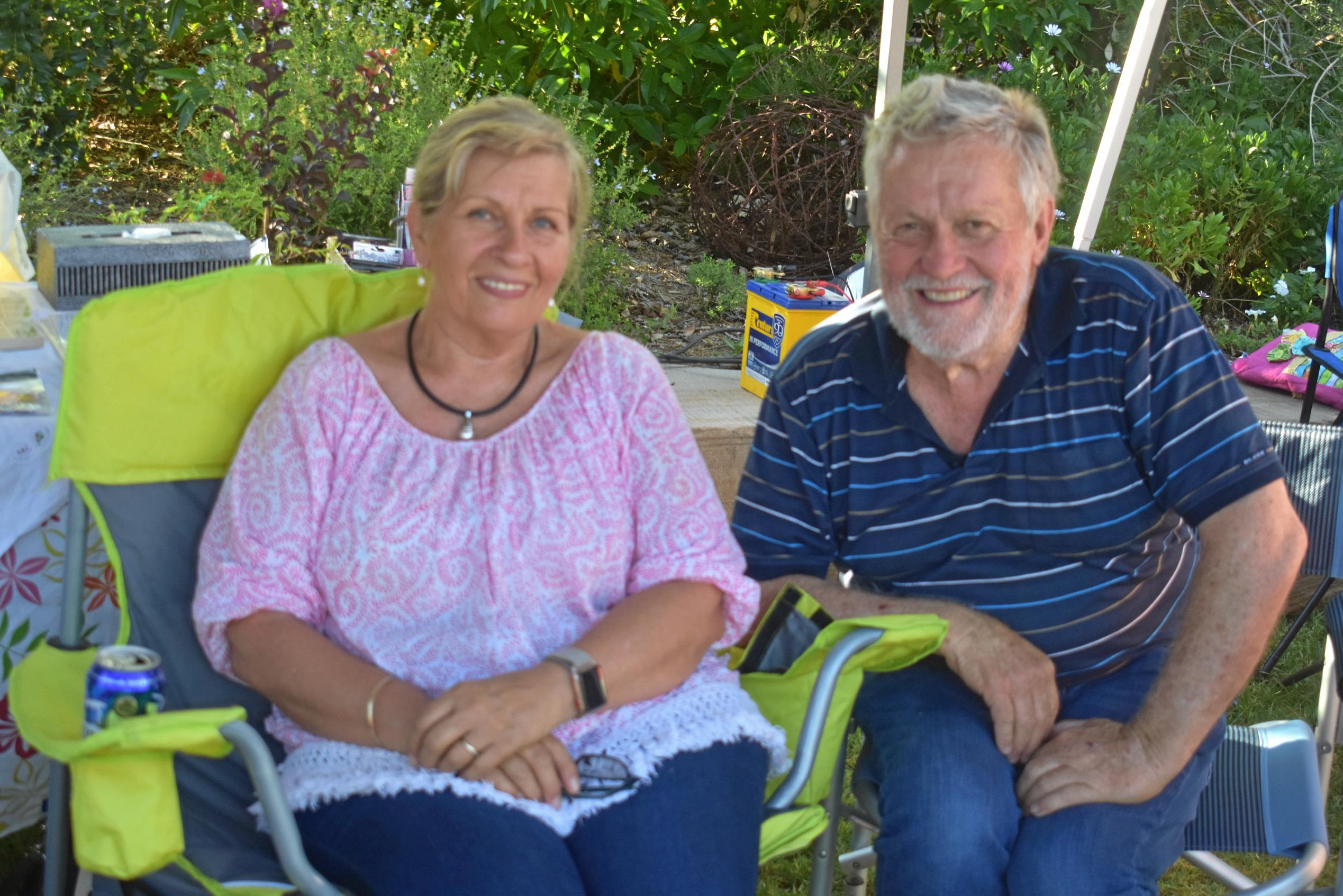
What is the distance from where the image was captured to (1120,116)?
3311 mm

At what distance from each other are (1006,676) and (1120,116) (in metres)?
2.02

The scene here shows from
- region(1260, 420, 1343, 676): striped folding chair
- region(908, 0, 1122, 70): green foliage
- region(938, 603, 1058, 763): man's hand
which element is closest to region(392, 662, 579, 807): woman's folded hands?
region(938, 603, 1058, 763): man's hand

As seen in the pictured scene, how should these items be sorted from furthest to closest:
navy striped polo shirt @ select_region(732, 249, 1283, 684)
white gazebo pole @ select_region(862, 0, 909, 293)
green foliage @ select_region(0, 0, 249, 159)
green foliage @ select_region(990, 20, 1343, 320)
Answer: green foliage @ select_region(990, 20, 1343, 320) → green foliage @ select_region(0, 0, 249, 159) → white gazebo pole @ select_region(862, 0, 909, 293) → navy striped polo shirt @ select_region(732, 249, 1283, 684)

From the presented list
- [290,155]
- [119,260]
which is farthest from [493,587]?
[290,155]

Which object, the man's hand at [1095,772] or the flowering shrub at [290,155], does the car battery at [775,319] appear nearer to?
the flowering shrub at [290,155]

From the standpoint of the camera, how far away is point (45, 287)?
2.43 metres

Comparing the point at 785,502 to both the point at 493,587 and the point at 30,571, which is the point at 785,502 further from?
the point at 30,571

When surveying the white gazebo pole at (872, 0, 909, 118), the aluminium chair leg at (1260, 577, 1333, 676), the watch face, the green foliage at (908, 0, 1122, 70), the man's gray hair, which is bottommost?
the aluminium chair leg at (1260, 577, 1333, 676)

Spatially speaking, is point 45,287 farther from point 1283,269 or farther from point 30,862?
point 1283,269

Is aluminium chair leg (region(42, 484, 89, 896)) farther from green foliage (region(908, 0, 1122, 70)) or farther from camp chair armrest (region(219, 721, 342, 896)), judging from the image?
green foliage (region(908, 0, 1122, 70))

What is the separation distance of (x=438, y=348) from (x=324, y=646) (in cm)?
46

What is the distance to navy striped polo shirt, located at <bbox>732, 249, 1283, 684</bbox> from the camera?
1.81 metres

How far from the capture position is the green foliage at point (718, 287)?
4.74 meters

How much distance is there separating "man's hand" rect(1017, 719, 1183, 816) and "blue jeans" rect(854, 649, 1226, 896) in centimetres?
2
